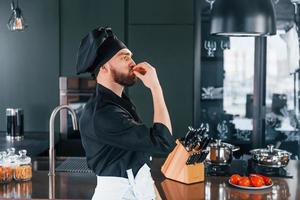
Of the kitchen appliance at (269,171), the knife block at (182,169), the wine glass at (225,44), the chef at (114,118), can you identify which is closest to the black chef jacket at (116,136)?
the chef at (114,118)

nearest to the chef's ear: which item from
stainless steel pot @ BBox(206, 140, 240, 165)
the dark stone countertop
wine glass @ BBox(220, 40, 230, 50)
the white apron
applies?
the white apron

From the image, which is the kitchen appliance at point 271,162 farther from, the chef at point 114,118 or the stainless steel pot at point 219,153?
the chef at point 114,118

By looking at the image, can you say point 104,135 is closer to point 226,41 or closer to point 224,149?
point 224,149

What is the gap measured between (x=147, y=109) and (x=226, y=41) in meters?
1.04

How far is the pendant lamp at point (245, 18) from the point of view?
7.38 feet

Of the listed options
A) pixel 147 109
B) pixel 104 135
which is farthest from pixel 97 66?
pixel 147 109

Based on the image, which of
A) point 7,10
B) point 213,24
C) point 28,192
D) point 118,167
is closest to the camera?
point 118,167

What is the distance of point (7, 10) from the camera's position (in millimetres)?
4055

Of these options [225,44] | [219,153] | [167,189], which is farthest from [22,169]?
[225,44]

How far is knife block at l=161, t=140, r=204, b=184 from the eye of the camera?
7.55 ft

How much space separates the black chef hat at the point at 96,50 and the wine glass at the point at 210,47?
282 cm

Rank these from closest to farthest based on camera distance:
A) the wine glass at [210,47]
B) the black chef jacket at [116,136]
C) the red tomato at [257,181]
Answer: the black chef jacket at [116,136] < the red tomato at [257,181] < the wine glass at [210,47]

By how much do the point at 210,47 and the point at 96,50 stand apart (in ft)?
9.58

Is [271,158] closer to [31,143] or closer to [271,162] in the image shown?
[271,162]
